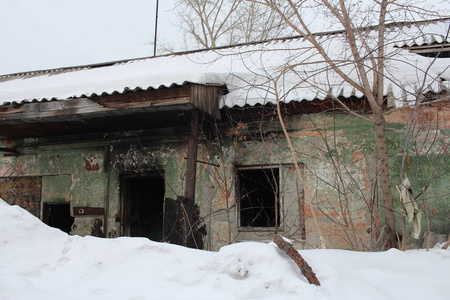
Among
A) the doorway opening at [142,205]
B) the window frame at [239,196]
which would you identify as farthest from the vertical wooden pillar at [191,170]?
the doorway opening at [142,205]

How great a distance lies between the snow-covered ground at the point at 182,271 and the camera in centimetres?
259

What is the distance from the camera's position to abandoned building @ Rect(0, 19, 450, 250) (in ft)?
18.6

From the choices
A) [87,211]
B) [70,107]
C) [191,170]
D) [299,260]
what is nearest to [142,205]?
[87,211]

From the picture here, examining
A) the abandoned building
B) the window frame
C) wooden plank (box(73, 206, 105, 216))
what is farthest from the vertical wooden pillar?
wooden plank (box(73, 206, 105, 216))

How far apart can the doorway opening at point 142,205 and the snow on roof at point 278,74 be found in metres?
1.86

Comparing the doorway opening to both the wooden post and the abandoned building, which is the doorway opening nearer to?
the abandoned building

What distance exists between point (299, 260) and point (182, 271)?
821mm

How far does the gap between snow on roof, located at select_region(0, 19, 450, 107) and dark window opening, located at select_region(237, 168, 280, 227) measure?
1.39m

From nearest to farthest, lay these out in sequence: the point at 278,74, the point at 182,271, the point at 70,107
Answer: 1. the point at 182,271
2. the point at 70,107
3. the point at 278,74

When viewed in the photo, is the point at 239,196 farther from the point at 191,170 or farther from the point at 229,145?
the point at 191,170

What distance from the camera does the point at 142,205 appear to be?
29.4 feet

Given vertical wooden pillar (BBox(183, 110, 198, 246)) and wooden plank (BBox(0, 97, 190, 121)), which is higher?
wooden plank (BBox(0, 97, 190, 121))

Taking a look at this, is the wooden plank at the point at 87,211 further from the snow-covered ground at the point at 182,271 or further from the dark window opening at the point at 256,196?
the snow-covered ground at the point at 182,271

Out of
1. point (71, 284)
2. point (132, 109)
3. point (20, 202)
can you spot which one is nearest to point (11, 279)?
point (71, 284)
